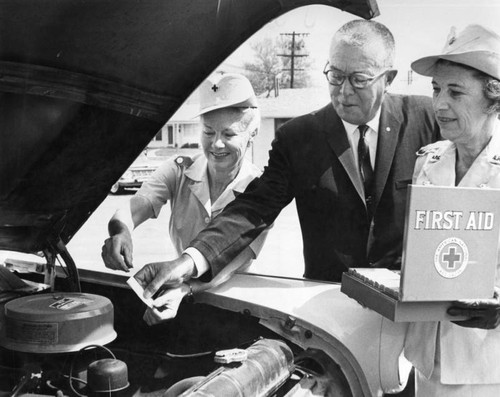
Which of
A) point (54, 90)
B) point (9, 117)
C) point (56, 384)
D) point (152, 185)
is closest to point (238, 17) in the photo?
point (54, 90)

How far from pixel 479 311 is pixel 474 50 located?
566mm

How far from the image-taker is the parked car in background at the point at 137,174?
68.2 inches

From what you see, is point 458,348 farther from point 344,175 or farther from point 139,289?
point 139,289

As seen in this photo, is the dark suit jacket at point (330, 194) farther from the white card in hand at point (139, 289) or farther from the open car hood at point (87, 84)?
the open car hood at point (87, 84)

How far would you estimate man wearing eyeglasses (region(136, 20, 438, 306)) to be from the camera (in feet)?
5.81

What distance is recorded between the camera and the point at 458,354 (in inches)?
60.1

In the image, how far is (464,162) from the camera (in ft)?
5.08

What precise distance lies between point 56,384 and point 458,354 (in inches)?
36.7

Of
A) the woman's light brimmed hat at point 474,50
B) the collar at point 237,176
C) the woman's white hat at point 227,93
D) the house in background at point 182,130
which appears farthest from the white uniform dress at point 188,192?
the woman's light brimmed hat at point 474,50

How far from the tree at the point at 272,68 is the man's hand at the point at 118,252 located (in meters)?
0.59

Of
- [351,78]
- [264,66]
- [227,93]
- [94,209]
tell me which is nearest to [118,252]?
[94,209]

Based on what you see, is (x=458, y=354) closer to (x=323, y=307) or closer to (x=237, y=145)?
(x=323, y=307)

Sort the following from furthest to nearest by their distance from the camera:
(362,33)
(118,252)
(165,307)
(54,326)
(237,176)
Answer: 1. (237,176)
2. (118,252)
3. (362,33)
4. (165,307)
5. (54,326)

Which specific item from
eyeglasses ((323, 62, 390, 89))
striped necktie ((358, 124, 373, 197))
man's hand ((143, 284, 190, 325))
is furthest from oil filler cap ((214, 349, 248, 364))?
eyeglasses ((323, 62, 390, 89))
